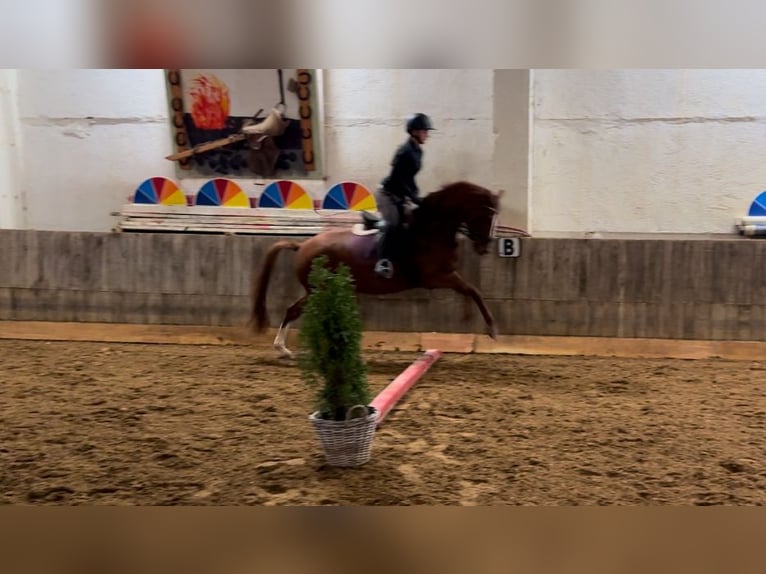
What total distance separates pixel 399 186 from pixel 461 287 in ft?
2.37

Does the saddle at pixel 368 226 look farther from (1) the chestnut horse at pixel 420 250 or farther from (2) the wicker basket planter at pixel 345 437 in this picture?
(2) the wicker basket planter at pixel 345 437

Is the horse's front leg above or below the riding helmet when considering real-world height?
below

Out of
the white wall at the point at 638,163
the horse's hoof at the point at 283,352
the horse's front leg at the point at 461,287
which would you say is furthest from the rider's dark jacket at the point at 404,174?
the horse's hoof at the point at 283,352

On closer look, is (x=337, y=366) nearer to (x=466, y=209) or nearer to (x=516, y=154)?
(x=466, y=209)

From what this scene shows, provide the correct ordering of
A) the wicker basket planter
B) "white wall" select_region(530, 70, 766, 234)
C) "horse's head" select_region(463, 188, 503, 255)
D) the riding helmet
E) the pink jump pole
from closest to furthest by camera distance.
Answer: the wicker basket planter < the pink jump pole < the riding helmet < "horse's head" select_region(463, 188, 503, 255) < "white wall" select_region(530, 70, 766, 234)

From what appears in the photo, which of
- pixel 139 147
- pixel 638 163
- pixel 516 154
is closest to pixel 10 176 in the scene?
pixel 139 147

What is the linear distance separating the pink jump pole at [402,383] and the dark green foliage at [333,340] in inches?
15.3

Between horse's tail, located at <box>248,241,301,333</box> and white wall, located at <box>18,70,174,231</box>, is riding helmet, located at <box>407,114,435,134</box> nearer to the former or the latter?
horse's tail, located at <box>248,241,301,333</box>

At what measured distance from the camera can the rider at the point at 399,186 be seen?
395 centimetres

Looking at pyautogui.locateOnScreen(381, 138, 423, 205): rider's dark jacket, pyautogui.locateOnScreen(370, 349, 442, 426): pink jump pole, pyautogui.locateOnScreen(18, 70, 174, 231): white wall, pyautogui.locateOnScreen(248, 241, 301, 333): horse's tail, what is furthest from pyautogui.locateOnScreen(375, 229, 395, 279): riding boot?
pyautogui.locateOnScreen(18, 70, 174, 231): white wall

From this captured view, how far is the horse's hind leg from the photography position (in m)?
4.29

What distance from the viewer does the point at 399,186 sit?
13.2 feet

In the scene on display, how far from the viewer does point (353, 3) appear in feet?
1.86

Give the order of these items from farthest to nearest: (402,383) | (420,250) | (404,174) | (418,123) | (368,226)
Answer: (368,226) → (420,250) → (404,174) → (418,123) → (402,383)
